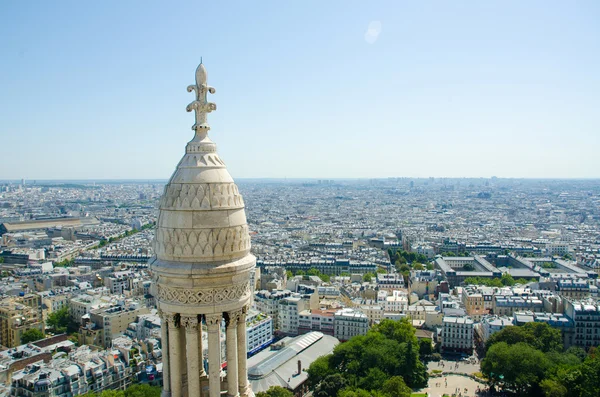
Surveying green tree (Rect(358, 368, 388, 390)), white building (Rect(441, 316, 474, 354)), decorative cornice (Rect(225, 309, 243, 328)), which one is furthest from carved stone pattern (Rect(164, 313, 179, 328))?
white building (Rect(441, 316, 474, 354))

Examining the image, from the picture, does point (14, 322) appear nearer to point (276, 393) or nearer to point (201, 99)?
point (276, 393)

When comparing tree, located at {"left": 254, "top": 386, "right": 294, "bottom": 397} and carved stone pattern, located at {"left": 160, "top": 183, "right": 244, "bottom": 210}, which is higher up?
carved stone pattern, located at {"left": 160, "top": 183, "right": 244, "bottom": 210}

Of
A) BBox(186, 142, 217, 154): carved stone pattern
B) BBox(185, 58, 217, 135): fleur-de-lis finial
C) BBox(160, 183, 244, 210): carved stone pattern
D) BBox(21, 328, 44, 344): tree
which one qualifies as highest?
BBox(185, 58, 217, 135): fleur-de-lis finial

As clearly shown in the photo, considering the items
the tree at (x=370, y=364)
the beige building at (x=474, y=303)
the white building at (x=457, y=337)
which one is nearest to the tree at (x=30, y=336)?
the tree at (x=370, y=364)

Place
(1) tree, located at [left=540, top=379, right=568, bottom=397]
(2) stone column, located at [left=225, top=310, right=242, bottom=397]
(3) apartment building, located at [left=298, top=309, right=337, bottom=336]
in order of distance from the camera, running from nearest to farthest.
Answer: (2) stone column, located at [left=225, top=310, right=242, bottom=397]
(1) tree, located at [left=540, top=379, right=568, bottom=397]
(3) apartment building, located at [left=298, top=309, right=337, bottom=336]

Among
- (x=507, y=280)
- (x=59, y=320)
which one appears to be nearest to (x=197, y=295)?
(x=59, y=320)

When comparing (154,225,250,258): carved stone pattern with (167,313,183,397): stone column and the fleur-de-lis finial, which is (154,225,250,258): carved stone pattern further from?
the fleur-de-lis finial
